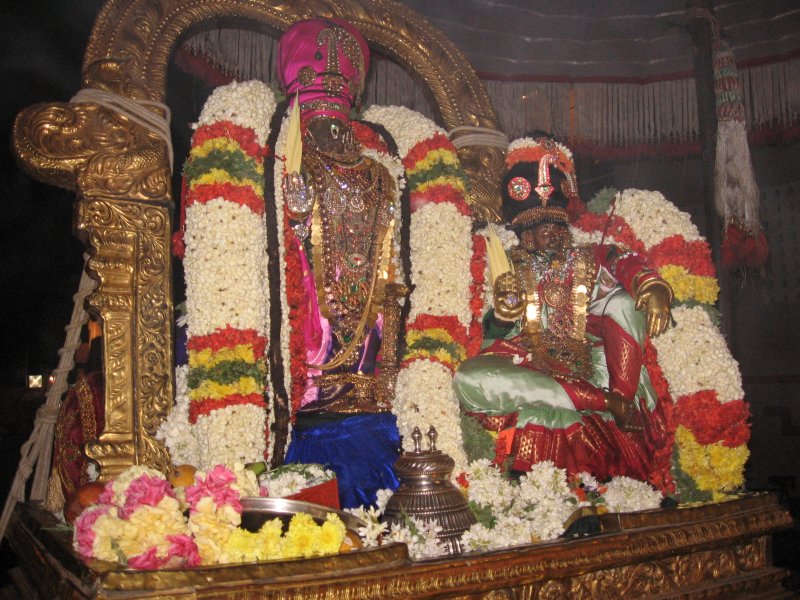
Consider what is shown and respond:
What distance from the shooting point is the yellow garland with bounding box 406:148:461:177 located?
465 cm

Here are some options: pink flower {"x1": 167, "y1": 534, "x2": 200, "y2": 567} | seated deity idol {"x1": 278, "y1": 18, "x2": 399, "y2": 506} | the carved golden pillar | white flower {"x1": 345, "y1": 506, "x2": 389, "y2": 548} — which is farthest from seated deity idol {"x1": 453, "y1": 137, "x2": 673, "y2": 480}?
pink flower {"x1": 167, "y1": 534, "x2": 200, "y2": 567}

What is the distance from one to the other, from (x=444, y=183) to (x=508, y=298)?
0.83 metres

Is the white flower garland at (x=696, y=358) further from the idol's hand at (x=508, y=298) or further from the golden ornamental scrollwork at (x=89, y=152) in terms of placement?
the golden ornamental scrollwork at (x=89, y=152)

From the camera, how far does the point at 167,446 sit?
12.0ft

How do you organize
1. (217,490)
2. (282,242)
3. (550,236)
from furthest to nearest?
1. (550,236)
2. (282,242)
3. (217,490)

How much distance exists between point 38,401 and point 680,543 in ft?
14.7

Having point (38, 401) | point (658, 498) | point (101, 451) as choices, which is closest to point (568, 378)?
point (658, 498)

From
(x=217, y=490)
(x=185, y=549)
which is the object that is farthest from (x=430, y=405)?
(x=185, y=549)

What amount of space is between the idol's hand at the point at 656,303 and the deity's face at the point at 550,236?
2.03ft

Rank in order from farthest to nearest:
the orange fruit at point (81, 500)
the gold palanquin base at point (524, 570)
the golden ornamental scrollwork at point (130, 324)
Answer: the golden ornamental scrollwork at point (130, 324)
the orange fruit at point (81, 500)
the gold palanquin base at point (524, 570)

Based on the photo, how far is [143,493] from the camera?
103 inches

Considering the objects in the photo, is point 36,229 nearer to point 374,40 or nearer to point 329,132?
point 329,132

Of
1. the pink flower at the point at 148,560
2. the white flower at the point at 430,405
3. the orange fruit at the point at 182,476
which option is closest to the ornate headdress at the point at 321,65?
the white flower at the point at 430,405

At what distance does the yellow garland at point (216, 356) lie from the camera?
3.61m
